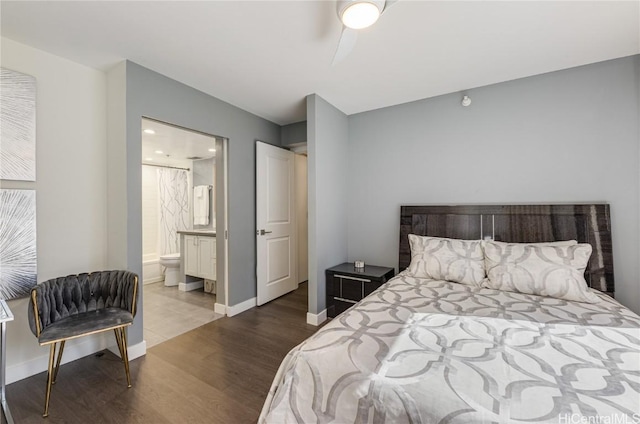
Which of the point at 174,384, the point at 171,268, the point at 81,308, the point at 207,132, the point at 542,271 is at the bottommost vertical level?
the point at 174,384

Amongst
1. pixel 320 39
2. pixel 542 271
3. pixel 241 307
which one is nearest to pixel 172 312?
pixel 241 307

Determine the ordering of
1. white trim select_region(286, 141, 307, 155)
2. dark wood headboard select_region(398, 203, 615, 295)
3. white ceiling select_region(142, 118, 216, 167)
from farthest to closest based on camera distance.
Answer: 1. white trim select_region(286, 141, 307, 155)
2. white ceiling select_region(142, 118, 216, 167)
3. dark wood headboard select_region(398, 203, 615, 295)

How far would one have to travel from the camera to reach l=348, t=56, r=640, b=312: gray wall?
2.19m

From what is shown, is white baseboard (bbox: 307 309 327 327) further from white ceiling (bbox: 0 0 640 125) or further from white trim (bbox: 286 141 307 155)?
white ceiling (bbox: 0 0 640 125)

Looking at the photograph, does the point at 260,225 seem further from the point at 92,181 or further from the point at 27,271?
the point at 27,271

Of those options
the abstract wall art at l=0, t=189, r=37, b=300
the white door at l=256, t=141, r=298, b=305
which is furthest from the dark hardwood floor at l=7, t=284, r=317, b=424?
the white door at l=256, t=141, r=298, b=305

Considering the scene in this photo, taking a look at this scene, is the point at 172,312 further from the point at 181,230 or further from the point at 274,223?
the point at 181,230

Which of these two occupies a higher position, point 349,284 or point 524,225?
point 524,225

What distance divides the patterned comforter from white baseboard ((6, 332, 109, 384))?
2100 millimetres

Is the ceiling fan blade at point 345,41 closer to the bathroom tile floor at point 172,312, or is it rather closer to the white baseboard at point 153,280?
the bathroom tile floor at point 172,312

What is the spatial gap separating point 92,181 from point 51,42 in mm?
1065

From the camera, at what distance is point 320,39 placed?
76.7 inches

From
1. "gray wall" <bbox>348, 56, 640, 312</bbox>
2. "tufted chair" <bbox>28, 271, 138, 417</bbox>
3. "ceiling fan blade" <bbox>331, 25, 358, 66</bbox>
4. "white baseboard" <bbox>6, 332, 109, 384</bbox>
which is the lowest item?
"white baseboard" <bbox>6, 332, 109, 384</bbox>

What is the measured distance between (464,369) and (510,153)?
95.8 inches
